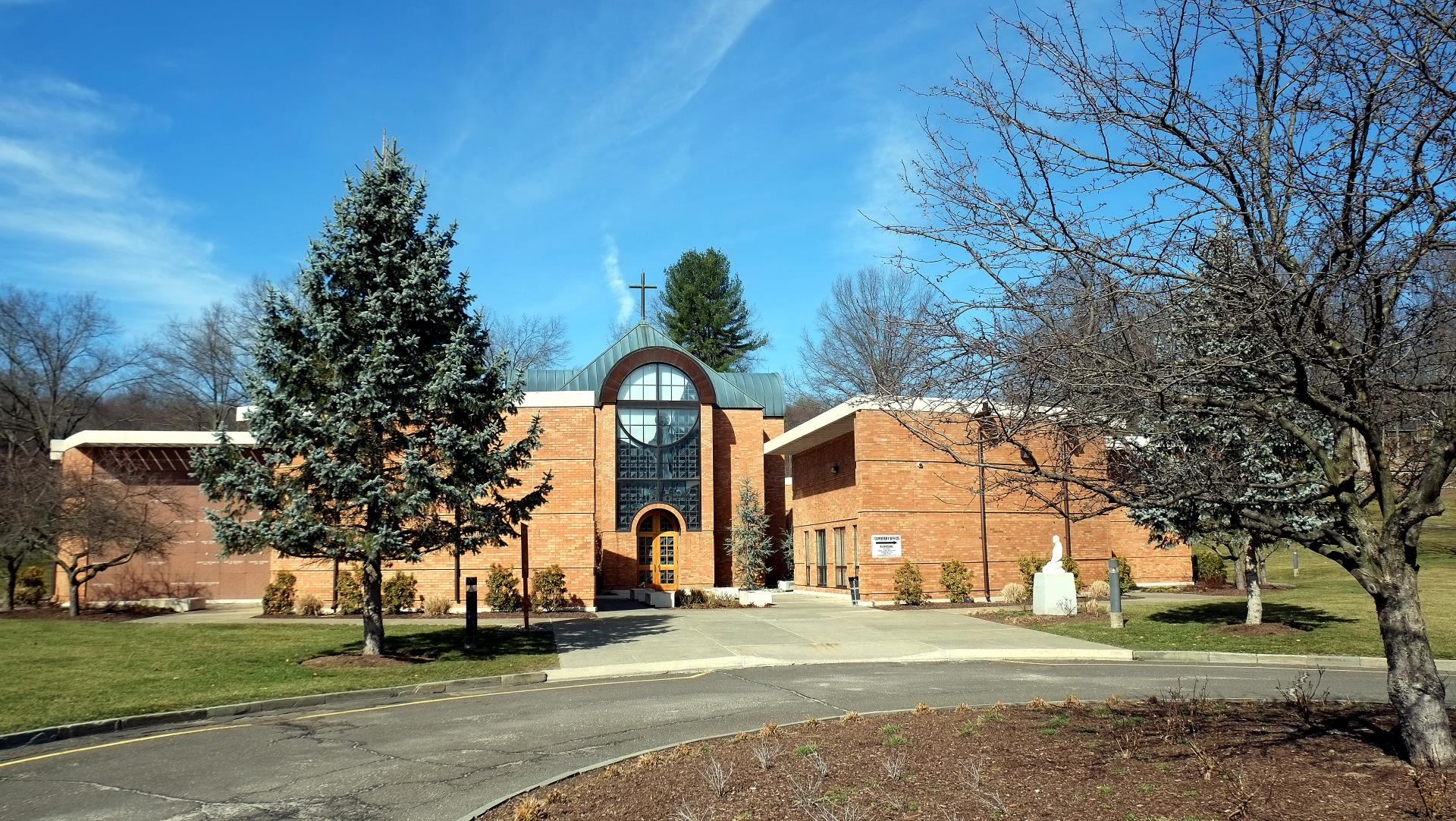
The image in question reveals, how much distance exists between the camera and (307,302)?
669 inches

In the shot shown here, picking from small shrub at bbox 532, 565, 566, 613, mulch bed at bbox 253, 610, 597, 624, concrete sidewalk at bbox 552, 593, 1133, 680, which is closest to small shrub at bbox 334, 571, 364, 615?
mulch bed at bbox 253, 610, 597, 624

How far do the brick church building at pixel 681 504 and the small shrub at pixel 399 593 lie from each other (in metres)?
0.58

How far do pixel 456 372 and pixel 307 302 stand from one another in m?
2.96

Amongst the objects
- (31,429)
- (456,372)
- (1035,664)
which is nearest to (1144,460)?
(1035,664)

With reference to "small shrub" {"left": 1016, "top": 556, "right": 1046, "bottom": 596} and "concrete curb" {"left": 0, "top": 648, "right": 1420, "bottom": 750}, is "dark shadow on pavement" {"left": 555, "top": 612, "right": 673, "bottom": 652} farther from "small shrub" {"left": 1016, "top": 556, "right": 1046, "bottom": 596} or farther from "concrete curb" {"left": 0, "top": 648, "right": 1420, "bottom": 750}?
"small shrub" {"left": 1016, "top": 556, "right": 1046, "bottom": 596}

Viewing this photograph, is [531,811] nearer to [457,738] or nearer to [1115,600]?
[457,738]

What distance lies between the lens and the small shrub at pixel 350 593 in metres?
25.2

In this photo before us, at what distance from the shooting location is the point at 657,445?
116 feet

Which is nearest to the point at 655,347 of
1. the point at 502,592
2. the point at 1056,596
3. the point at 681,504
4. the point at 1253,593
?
the point at 681,504

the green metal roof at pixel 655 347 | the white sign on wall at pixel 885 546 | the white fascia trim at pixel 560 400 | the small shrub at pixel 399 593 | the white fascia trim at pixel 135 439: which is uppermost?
the green metal roof at pixel 655 347

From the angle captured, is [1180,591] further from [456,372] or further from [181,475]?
[181,475]

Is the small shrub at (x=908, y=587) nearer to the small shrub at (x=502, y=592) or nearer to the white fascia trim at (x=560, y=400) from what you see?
the white fascia trim at (x=560, y=400)

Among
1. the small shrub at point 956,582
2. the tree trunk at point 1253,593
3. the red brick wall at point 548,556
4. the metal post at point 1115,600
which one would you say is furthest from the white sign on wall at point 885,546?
the tree trunk at point 1253,593

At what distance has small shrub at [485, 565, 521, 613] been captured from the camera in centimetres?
2527
